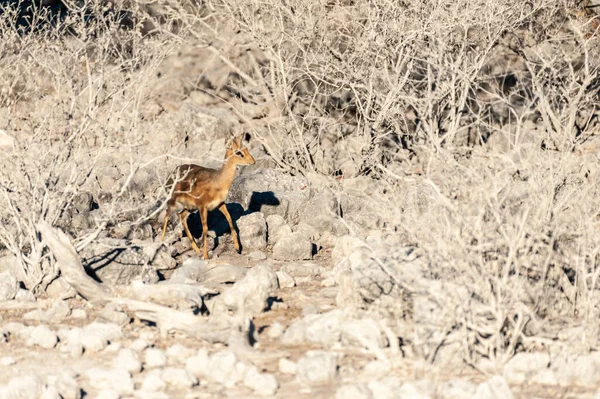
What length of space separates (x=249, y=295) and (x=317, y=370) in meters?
1.94

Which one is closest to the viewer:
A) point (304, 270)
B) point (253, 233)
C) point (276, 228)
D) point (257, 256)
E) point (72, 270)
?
point (72, 270)

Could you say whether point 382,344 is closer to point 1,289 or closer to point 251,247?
point 1,289

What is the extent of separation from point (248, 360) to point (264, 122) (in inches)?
376

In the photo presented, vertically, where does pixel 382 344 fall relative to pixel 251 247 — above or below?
above

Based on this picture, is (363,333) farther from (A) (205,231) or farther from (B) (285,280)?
(A) (205,231)

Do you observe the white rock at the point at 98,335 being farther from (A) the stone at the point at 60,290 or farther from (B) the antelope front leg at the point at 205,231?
(B) the antelope front leg at the point at 205,231

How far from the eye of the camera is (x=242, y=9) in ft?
47.1

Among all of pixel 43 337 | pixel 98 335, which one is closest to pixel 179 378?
pixel 98 335

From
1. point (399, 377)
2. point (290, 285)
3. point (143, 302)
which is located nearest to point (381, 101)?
point (290, 285)

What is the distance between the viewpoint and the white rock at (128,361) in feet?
23.8

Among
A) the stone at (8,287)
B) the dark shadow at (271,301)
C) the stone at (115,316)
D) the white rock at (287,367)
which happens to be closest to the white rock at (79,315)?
the stone at (115,316)

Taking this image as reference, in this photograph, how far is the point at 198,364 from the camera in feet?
23.7

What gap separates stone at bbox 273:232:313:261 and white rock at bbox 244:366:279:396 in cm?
467

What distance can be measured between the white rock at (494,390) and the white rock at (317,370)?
44.6 inches
